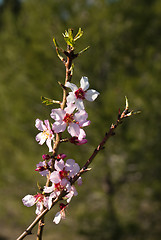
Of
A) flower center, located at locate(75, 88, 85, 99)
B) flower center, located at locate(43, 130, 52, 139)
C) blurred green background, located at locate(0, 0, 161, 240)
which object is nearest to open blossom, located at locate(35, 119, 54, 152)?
flower center, located at locate(43, 130, 52, 139)

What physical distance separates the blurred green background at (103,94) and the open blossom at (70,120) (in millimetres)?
3458

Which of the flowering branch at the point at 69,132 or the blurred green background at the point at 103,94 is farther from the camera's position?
the blurred green background at the point at 103,94

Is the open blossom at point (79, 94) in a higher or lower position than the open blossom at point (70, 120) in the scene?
higher

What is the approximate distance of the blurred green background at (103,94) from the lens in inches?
175

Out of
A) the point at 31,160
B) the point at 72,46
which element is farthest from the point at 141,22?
the point at 72,46

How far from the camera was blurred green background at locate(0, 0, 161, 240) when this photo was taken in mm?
4438

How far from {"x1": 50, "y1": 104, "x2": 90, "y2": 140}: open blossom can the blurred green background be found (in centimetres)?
346

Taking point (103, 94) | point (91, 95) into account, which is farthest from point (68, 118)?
point (103, 94)

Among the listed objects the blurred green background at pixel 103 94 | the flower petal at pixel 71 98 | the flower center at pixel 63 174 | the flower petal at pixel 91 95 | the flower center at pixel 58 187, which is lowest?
the flower center at pixel 58 187

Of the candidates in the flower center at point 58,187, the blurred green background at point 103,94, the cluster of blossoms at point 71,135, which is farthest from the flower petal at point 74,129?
the blurred green background at point 103,94

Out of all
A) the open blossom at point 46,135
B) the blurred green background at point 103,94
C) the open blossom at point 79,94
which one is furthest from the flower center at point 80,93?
the blurred green background at point 103,94

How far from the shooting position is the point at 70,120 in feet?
2.36

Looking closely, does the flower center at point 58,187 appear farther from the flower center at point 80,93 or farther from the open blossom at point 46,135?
the flower center at point 80,93

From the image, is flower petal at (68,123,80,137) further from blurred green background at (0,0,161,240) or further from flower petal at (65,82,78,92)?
blurred green background at (0,0,161,240)
